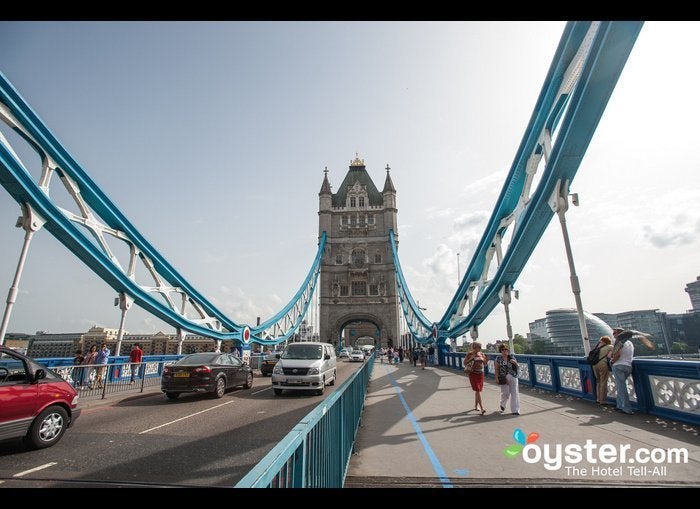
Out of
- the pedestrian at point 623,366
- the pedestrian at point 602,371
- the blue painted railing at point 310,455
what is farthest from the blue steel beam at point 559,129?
the blue painted railing at point 310,455

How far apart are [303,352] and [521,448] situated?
8356 mm

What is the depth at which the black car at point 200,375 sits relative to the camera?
396 inches

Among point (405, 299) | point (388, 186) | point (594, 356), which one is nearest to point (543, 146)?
point (594, 356)

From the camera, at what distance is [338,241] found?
58500 millimetres

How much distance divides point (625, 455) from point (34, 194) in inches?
624

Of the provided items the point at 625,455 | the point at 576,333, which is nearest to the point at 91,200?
the point at 625,455

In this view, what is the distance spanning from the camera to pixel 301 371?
1133 cm

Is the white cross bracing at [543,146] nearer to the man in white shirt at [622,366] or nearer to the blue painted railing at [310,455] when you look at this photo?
the man in white shirt at [622,366]

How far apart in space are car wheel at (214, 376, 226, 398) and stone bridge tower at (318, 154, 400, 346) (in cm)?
4030

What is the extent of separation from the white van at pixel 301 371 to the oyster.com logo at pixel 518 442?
21.0 ft

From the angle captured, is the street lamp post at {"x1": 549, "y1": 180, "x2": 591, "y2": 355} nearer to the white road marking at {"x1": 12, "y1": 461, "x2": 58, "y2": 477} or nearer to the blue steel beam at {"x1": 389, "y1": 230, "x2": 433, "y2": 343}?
the white road marking at {"x1": 12, "y1": 461, "x2": 58, "y2": 477}
